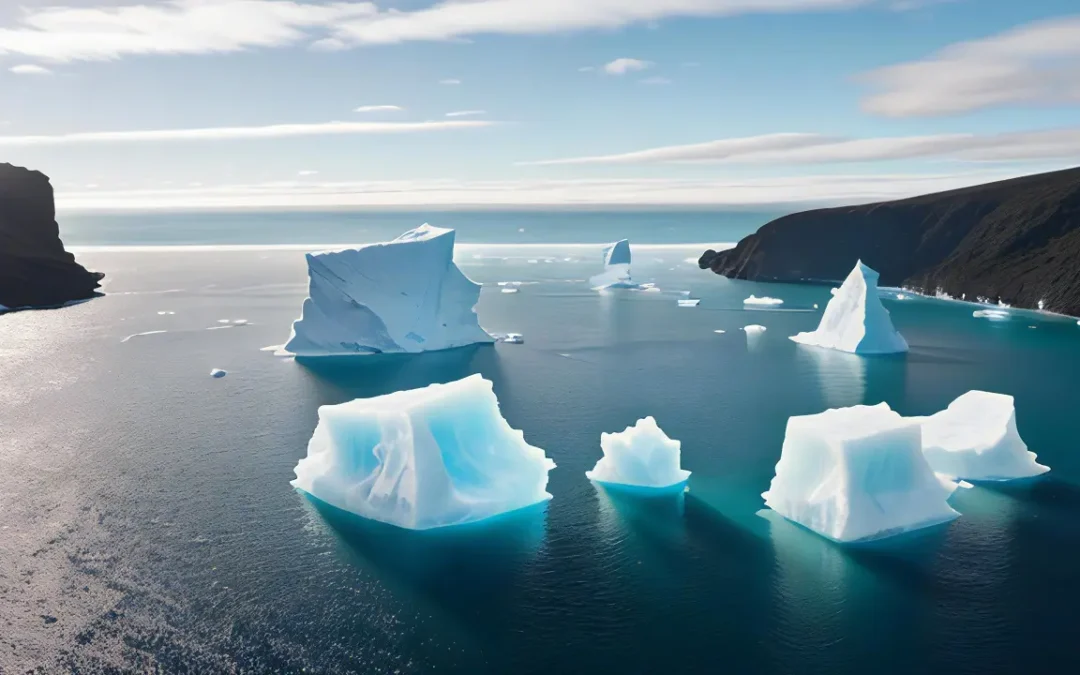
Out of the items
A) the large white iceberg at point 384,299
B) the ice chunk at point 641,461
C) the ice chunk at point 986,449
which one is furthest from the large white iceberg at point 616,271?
the ice chunk at point 641,461

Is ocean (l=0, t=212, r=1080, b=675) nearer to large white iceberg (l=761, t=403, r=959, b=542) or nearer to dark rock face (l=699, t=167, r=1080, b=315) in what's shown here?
large white iceberg (l=761, t=403, r=959, b=542)

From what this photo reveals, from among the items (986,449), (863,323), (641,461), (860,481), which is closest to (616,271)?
(863,323)

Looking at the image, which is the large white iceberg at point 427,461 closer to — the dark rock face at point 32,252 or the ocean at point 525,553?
the ocean at point 525,553

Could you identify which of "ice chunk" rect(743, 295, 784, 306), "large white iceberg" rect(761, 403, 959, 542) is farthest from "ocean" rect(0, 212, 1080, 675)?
"ice chunk" rect(743, 295, 784, 306)

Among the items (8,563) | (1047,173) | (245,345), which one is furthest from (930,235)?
(8,563)

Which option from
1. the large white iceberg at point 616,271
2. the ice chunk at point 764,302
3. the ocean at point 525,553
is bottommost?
the ocean at point 525,553

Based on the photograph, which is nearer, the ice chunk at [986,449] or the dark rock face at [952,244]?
the ice chunk at [986,449]

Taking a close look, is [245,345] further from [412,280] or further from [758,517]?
[758,517]
